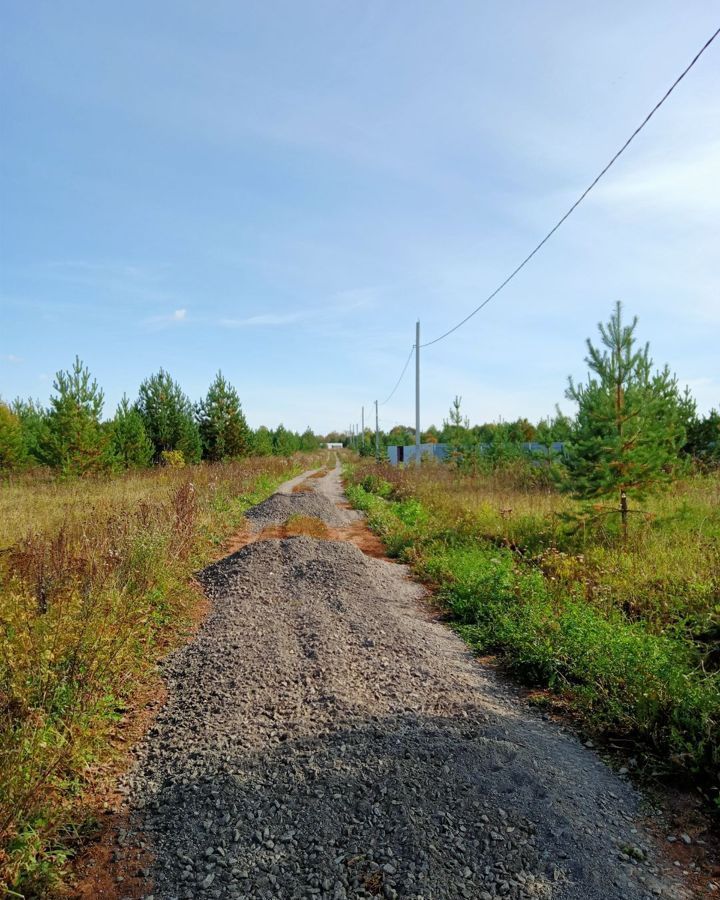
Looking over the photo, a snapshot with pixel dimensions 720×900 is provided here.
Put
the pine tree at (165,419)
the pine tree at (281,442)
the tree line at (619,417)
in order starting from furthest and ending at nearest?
the pine tree at (281,442)
the pine tree at (165,419)
the tree line at (619,417)

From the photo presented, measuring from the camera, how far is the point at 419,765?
3117 mm

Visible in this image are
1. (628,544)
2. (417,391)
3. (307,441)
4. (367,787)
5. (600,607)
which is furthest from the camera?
(307,441)

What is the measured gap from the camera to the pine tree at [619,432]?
8.80m

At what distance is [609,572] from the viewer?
23.0 feet

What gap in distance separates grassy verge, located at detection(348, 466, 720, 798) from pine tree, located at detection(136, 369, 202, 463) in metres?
19.1

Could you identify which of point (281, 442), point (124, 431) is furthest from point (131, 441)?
point (281, 442)

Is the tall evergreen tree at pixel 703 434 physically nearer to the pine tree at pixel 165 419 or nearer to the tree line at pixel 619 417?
the tree line at pixel 619 417

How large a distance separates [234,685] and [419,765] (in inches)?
69.1

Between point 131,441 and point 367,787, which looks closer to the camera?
point 367,787

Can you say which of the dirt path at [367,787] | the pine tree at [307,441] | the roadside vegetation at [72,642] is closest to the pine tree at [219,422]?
the roadside vegetation at [72,642]

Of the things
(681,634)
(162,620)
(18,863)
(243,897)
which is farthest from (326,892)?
(681,634)

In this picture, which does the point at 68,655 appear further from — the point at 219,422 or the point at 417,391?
the point at 219,422

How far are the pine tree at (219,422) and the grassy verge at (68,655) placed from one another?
2370cm

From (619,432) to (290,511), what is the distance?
8.98 metres
